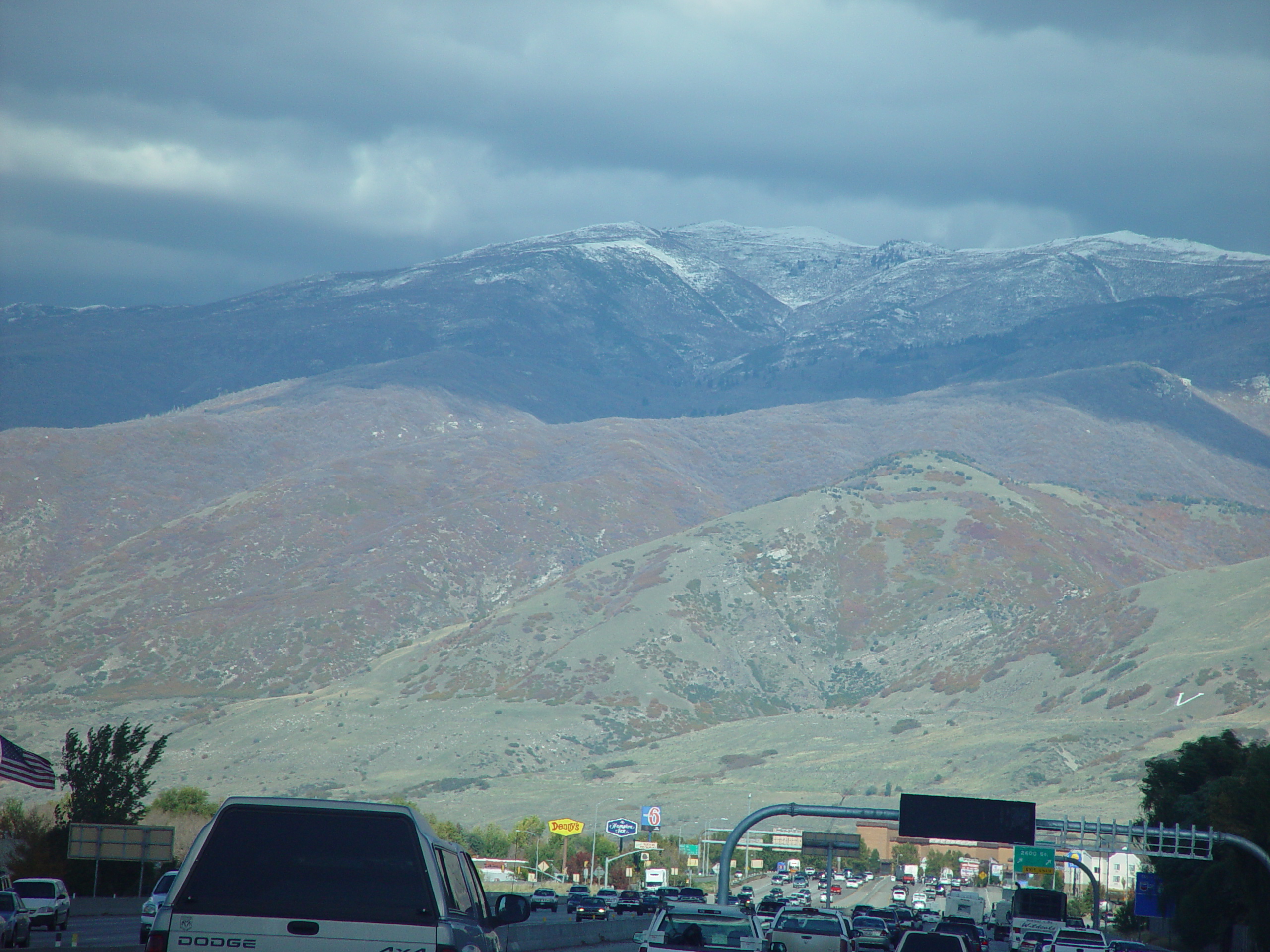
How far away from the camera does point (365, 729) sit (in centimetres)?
17212

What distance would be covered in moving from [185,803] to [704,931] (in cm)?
7591

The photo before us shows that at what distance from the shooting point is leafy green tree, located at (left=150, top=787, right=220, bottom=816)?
86.3 meters

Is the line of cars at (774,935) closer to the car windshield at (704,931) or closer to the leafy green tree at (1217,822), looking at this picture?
the car windshield at (704,931)

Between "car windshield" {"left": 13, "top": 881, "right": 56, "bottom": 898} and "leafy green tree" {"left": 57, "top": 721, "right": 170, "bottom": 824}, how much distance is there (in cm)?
2896

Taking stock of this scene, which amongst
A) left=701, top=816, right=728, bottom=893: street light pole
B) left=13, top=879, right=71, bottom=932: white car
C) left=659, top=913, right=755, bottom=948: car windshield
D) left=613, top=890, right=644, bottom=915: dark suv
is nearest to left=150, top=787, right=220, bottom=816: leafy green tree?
left=613, top=890, right=644, bottom=915: dark suv

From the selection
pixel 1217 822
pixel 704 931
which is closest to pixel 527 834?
pixel 1217 822

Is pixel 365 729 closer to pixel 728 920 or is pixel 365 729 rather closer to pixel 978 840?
pixel 978 840

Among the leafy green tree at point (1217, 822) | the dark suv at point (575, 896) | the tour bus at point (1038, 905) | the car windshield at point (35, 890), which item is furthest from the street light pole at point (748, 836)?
the car windshield at point (35, 890)

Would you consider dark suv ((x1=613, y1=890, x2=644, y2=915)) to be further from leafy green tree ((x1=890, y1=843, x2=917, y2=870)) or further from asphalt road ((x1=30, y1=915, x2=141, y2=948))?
leafy green tree ((x1=890, y1=843, x2=917, y2=870))

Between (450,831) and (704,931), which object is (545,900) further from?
(450,831)

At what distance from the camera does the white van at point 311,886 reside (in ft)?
30.7

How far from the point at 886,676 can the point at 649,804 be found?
6238 cm

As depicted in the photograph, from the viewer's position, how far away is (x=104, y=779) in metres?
65.8

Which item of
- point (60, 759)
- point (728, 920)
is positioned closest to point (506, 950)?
point (728, 920)
